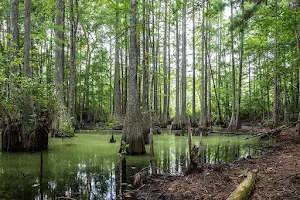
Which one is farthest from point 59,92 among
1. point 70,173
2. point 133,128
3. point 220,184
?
point 220,184

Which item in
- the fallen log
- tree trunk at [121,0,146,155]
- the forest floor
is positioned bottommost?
the forest floor

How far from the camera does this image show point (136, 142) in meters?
8.30

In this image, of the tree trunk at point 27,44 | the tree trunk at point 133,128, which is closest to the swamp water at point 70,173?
the tree trunk at point 133,128

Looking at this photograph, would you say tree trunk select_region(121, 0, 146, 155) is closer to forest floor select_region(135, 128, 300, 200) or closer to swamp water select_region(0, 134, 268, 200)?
swamp water select_region(0, 134, 268, 200)

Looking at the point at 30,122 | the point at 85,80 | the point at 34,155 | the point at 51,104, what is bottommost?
the point at 34,155

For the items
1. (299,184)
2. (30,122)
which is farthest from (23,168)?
(299,184)

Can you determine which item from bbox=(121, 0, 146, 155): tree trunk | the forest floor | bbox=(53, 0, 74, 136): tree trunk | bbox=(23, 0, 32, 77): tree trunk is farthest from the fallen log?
bbox=(23, 0, 32, 77): tree trunk

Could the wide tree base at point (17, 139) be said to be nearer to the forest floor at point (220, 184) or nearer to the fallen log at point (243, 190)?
the forest floor at point (220, 184)

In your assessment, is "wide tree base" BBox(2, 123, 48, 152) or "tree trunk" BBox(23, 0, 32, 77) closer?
"wide tree base" BBox(2, 123, 48, 152)

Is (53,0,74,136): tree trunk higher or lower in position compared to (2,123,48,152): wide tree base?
higher

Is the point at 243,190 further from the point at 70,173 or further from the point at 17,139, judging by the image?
the point at 17,139

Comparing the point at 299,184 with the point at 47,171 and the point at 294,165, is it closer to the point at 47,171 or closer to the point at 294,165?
the point at 294,165

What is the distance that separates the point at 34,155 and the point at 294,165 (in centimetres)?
690

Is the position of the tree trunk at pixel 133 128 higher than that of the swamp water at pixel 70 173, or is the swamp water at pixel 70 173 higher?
the tree trunk at pixel 133 128
